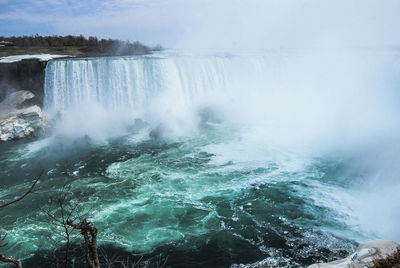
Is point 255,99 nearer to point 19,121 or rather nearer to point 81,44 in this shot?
point 19,121

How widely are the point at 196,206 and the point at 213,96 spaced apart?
1253 centimetres

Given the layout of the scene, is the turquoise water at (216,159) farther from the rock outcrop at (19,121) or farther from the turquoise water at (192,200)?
the rock outcrop at (19,121)

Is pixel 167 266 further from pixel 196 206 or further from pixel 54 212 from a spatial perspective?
pixel 54 212

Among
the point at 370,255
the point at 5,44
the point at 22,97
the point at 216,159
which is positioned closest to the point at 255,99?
the point at 216,159

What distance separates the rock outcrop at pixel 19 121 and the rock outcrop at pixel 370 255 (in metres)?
15.8

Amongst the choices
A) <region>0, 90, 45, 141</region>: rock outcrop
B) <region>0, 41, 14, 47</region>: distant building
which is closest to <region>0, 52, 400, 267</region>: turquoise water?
<region>0, 90, 45, 141</region>: rock outcrop

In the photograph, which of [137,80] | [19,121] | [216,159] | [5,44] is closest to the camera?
[216,159]

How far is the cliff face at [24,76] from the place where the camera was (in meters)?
17.4

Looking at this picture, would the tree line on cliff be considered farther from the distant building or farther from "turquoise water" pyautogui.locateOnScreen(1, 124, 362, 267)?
"turquoise water" pyautogui.locateOnScreen(1, 124, 362, 267)

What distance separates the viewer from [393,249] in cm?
409

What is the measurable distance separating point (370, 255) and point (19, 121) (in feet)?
54.6

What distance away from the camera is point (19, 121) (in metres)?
15.4

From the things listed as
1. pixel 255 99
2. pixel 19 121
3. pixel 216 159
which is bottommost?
pixel 216 159

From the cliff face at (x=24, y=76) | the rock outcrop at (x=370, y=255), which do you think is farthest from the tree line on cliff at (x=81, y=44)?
the rock outcrop at (x=370, y=255)
